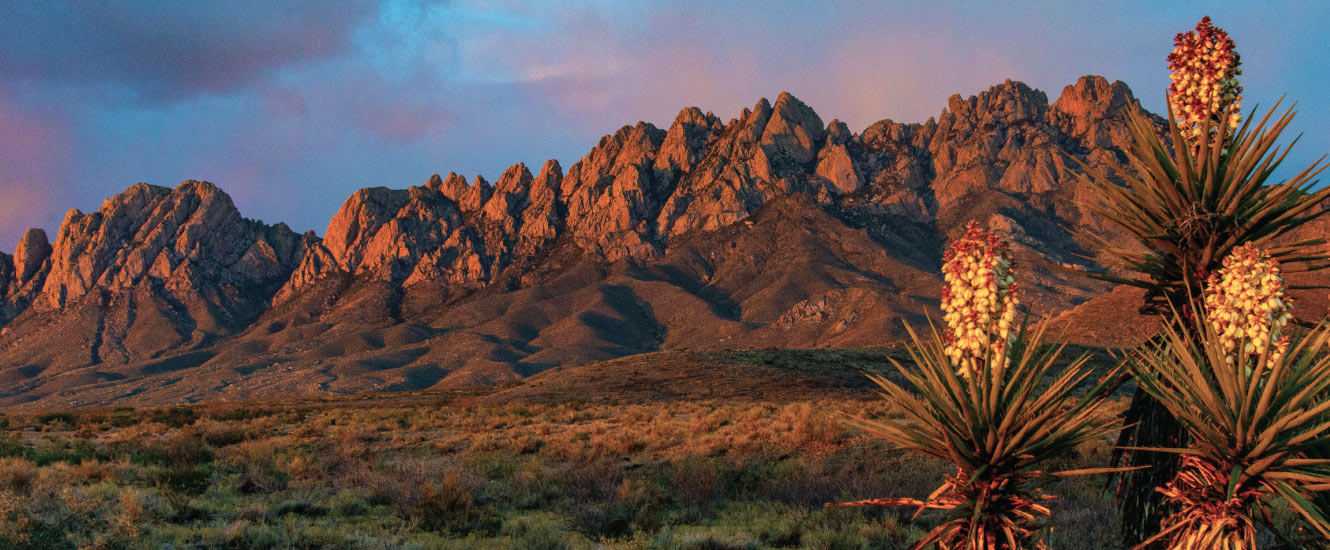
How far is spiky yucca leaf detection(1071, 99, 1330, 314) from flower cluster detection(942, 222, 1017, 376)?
1322 millimetres

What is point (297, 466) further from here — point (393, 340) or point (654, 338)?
point (393, 340)

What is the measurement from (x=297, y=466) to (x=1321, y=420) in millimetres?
16480

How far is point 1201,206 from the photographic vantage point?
5355 mm

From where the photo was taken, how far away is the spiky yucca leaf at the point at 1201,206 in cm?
530

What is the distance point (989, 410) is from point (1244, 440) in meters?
1.60

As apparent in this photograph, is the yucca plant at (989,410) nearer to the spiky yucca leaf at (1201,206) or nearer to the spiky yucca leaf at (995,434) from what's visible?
the spiky yucca leaf at (995,434)

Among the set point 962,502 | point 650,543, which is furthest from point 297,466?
point 962,502

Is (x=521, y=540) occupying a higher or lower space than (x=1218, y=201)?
lower

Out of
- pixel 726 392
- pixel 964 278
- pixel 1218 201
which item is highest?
pixel 1218 201

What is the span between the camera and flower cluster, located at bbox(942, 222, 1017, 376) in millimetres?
4309

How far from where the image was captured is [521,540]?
9.80m

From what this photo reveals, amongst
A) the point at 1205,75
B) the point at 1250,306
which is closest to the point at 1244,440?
the point at 1250,306

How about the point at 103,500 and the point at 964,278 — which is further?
the point at 103,500

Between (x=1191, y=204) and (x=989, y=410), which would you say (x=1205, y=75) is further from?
(x=989, y=410)
